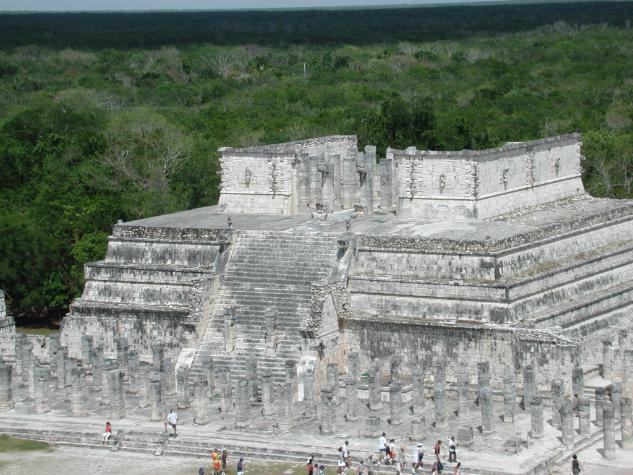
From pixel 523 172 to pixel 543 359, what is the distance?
9105mm

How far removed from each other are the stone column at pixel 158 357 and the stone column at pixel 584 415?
10.3 metres

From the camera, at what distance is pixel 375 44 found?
542 feet

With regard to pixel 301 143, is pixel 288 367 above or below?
below

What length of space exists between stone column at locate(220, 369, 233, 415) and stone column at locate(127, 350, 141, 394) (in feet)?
9.56

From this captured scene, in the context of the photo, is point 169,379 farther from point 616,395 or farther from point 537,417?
point 616,395

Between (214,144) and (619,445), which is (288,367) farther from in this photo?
(214,144)

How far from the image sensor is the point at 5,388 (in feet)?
138

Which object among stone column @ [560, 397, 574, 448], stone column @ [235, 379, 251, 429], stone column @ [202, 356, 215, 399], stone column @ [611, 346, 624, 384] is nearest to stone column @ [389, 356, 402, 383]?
stone column @ [235, 379, 251, 429]

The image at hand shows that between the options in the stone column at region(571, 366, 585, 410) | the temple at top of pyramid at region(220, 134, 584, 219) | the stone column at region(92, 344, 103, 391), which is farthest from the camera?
the temple at top of pyramid at region(220, 134, 584, 219)

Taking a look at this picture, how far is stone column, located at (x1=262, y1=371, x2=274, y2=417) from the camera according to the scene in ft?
128

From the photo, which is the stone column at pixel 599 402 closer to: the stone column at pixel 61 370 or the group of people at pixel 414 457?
the group of people at pixel 414 457

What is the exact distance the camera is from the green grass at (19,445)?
38.8 metres

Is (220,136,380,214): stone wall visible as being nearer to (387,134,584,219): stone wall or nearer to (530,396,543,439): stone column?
(387,134,584,219): stone wall

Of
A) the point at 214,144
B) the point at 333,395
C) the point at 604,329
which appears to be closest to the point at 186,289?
the point at 333,395
